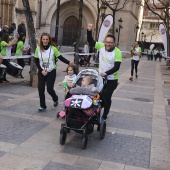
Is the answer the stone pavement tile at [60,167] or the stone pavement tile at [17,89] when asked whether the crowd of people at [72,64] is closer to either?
the stone pavement tile at [60,167]

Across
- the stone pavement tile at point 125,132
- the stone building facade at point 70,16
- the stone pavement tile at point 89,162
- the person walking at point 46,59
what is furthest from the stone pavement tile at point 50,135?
the stone building facade at point 70,16

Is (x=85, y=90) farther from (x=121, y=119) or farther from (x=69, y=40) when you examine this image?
(x=69, y=40)

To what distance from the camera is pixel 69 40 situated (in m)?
44.3

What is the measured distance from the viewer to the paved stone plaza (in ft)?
15.6

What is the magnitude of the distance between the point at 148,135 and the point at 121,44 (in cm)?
3497

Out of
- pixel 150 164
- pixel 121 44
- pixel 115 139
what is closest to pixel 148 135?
pixel 115 139

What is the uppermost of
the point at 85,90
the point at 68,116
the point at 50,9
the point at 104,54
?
the point at 50,9

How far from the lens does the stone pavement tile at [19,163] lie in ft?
14.6

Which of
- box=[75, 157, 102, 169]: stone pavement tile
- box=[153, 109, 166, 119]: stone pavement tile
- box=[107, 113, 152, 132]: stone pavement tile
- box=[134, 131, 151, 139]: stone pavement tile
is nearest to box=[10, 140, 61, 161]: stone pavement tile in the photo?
box=[75, 157, 102, 169]: stone pavement tile

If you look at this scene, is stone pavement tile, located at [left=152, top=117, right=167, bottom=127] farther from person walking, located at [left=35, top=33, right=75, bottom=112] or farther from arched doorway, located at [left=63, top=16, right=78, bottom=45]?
arched doorway, located at [left=63, top=16, right=78, bottom=45]

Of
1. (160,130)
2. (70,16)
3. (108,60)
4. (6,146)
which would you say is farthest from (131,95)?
(70,16)

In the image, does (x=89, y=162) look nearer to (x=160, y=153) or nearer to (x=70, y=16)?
(x=160, y=153)

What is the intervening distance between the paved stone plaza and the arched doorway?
3572 cm

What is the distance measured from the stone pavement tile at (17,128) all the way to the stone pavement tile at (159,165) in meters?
2.28
